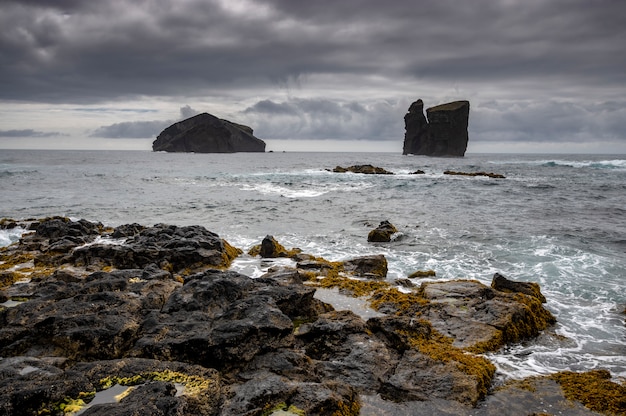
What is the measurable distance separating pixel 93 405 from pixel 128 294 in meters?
3.74

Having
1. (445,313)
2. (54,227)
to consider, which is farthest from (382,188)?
(445,313)

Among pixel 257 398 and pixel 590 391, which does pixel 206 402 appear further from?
pixel 590 391

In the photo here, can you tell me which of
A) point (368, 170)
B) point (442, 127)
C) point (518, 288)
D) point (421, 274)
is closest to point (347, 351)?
point (518, 288)

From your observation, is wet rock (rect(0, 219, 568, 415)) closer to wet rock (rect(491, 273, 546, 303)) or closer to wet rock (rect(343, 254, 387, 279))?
wet rock (rect(491, 273, 546, 303))

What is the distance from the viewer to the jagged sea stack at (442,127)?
475 feet

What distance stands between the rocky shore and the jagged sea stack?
474ft

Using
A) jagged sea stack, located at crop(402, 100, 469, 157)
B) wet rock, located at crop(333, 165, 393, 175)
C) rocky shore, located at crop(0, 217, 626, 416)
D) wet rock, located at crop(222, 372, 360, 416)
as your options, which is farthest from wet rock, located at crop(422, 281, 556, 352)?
jagged sea stack, located at crop(402, 100, 469, 157)

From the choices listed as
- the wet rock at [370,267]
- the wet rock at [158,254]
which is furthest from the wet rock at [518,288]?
the wet rock at [158,254]

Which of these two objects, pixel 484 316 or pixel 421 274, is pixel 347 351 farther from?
pixel 421 274

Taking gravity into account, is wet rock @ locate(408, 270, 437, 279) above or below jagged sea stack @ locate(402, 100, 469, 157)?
below

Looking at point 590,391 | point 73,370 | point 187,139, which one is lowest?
point 590,391

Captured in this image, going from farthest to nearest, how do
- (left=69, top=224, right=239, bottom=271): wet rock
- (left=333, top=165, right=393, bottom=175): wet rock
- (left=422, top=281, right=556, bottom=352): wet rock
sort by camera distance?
(left=333, top=165, right=393, bottom=175): wet rock, (left=69, top=224, right=239, bottom=271): wet rock, (left=422, top=281, right=556, bottom=352): wet rock

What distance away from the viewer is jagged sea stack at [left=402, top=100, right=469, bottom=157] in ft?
475

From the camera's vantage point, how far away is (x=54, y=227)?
18766 millimetres
